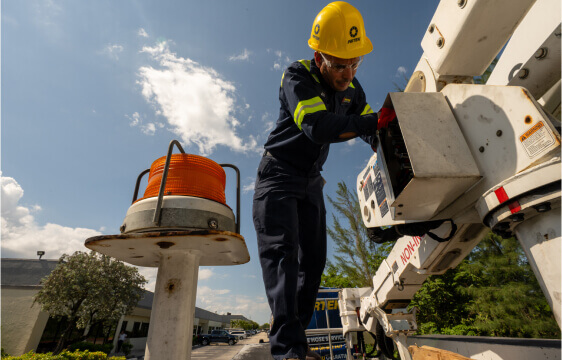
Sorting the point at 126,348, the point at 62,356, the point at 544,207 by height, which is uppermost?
the point at 544,207

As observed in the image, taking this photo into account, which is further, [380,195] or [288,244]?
[380,195]

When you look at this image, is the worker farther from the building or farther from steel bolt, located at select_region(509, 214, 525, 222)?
the building

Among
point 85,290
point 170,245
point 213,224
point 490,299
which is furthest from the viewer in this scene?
point 85,290

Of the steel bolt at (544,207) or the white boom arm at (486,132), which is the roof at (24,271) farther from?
the steel bolt at (544,207)

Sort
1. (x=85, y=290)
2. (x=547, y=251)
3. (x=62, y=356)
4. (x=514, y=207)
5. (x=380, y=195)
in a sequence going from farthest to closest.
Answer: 1. (x=85, y=290)
2. (x=62, y=356)
3. (x=380, y=195)
4. (x=514, y=207)
5. (x=547, y=251)

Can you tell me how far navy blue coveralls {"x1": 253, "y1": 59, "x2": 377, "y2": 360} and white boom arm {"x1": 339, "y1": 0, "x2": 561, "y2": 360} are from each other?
35 centimetres

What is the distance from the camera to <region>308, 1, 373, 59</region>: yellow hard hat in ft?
6.68

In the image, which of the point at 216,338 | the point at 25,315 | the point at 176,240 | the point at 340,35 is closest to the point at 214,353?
the point at 216,338

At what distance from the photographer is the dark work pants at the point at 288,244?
159 cm

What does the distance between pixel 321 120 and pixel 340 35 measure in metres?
0.72

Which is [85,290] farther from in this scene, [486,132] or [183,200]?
[486,132]

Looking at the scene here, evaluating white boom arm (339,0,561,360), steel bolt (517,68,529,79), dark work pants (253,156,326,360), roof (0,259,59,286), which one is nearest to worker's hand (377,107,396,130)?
white boom arm (339,0,561,360)

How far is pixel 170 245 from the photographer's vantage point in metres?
1.99

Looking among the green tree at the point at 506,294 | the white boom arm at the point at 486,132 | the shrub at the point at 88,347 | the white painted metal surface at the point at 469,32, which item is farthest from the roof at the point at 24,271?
the white painted metal surface at the point at 469,32
